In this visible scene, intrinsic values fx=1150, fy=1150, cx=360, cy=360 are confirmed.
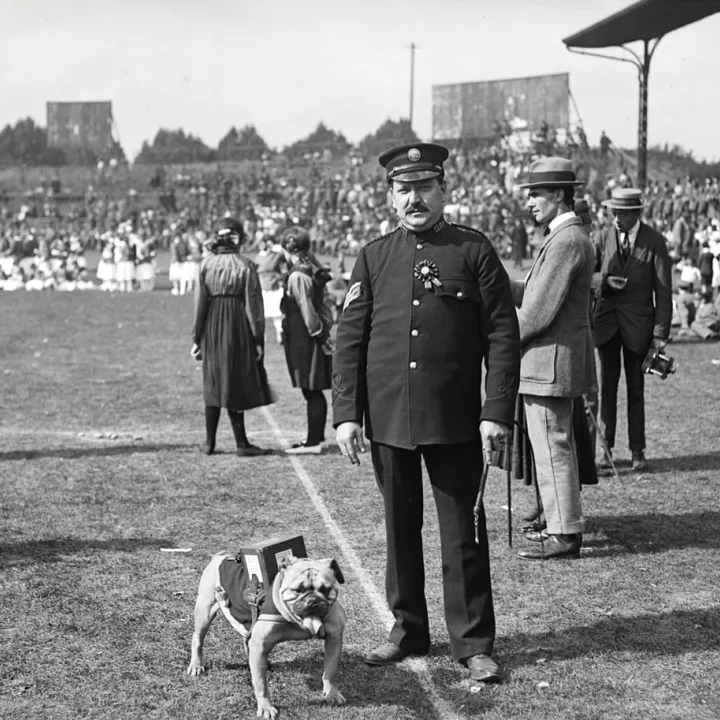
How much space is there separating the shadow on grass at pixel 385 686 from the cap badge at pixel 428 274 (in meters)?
1.57

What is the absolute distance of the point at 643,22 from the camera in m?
18.4

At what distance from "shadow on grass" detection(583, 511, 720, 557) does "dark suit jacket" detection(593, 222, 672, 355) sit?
5.59 ft

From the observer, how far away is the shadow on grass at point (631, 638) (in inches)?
194

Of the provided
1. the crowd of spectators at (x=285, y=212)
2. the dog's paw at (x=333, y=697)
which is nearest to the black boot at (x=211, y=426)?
the dog's paw at (x=333, y=697)

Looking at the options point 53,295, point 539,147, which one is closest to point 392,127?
point 539,147

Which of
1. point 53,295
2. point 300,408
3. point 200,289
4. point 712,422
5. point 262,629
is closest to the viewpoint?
point 262,629

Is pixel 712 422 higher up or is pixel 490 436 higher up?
pixel 490 436

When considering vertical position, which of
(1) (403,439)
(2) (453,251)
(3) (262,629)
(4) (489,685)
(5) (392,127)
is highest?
(5) (392,127)

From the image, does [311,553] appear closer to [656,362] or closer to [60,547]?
[60,547]

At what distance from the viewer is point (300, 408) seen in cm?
1233

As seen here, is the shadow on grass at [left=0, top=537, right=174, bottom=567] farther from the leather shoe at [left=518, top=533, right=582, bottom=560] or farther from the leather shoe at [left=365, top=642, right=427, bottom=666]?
the leather shoe at [left=365, top=642, right=427, bottom=666]

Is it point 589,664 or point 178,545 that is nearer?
point 589,664

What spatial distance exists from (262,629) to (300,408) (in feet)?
26.8

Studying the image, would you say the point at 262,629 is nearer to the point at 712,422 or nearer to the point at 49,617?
the point at 49,617
